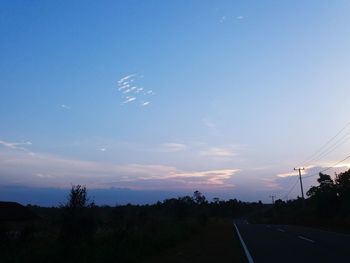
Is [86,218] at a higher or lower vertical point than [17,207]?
lower

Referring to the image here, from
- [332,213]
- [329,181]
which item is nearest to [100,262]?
[332,213]

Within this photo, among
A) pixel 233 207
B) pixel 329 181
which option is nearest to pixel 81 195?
pixel 329 181

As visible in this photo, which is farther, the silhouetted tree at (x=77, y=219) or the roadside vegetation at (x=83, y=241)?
the silhouetted tree at (x=77, y=219)

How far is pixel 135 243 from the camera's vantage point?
21.3 meters

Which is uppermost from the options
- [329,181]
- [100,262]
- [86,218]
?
[329,181]

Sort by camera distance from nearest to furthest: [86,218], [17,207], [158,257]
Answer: [158,257] < [86,218] < [17,207]

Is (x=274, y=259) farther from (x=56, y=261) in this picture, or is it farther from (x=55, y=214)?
(x=55, y=214)

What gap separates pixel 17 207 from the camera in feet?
185

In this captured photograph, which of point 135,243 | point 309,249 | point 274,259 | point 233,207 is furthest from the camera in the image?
point 233,207

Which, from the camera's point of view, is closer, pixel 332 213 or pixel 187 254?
pixel 187 254

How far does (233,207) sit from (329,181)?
113974 mm

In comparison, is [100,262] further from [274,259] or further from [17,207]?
[17,207]

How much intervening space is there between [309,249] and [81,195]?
1267 centimetres

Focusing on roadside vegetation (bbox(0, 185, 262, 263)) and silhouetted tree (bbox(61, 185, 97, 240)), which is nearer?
roadside vegetation (bbox(0, 185, 262, 263))
